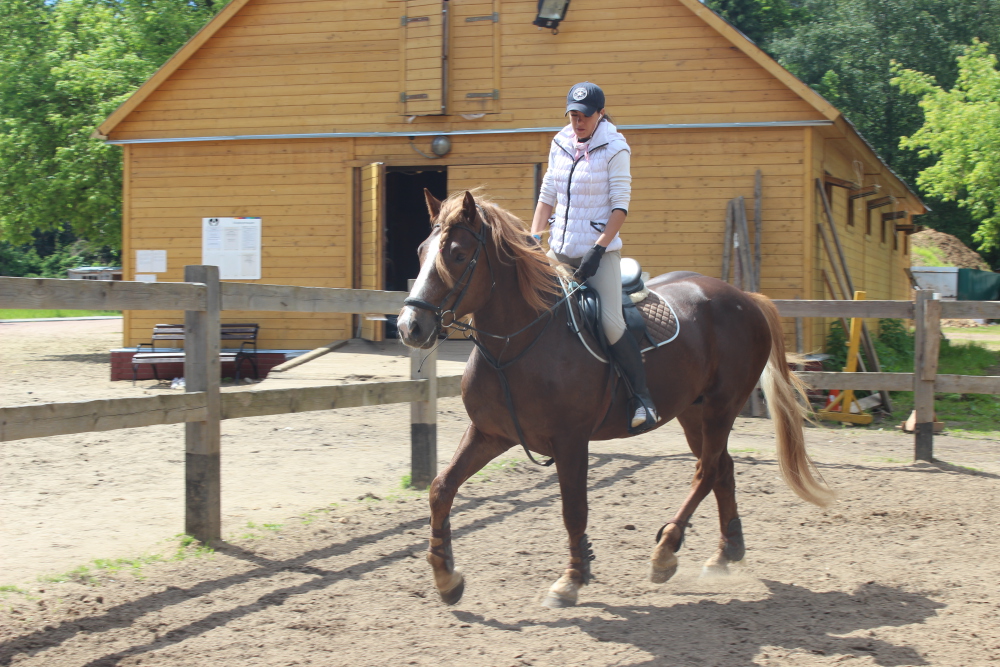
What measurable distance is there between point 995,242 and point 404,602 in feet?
104

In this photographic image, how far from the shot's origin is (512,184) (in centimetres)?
1394

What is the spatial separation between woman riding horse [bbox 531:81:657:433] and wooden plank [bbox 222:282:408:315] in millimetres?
1780

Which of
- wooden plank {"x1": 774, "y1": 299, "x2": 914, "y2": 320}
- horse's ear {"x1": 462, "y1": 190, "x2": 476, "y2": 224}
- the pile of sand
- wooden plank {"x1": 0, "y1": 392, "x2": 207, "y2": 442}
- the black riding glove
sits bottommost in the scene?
wooden plank {"x1": 0, "y1": 392, "x2": 207, "y2": 442}

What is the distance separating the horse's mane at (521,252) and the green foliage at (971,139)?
2574cm

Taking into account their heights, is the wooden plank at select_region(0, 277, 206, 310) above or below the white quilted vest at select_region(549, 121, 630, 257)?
below

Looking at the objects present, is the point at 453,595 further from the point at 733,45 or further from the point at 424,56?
the point at 424,56

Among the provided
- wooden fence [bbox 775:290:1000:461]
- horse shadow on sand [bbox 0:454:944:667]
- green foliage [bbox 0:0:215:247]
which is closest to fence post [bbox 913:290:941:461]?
wooden fence [bbox 775:290:1000:461]

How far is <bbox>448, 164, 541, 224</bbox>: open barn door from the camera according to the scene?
13844mm

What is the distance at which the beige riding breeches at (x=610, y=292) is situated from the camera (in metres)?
4.41

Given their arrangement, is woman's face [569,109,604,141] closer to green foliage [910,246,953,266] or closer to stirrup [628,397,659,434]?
stirrup [628,397,659,434]

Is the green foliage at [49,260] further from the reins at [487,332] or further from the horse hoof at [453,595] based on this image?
the horse hoof at [453,595]

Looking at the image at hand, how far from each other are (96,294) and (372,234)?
10.0 metres

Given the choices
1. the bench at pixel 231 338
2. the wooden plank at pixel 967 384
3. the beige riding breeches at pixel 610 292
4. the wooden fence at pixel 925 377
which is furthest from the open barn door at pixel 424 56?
the beige riding breeches at pixel 610 292

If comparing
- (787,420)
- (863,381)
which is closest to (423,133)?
(863,381)
